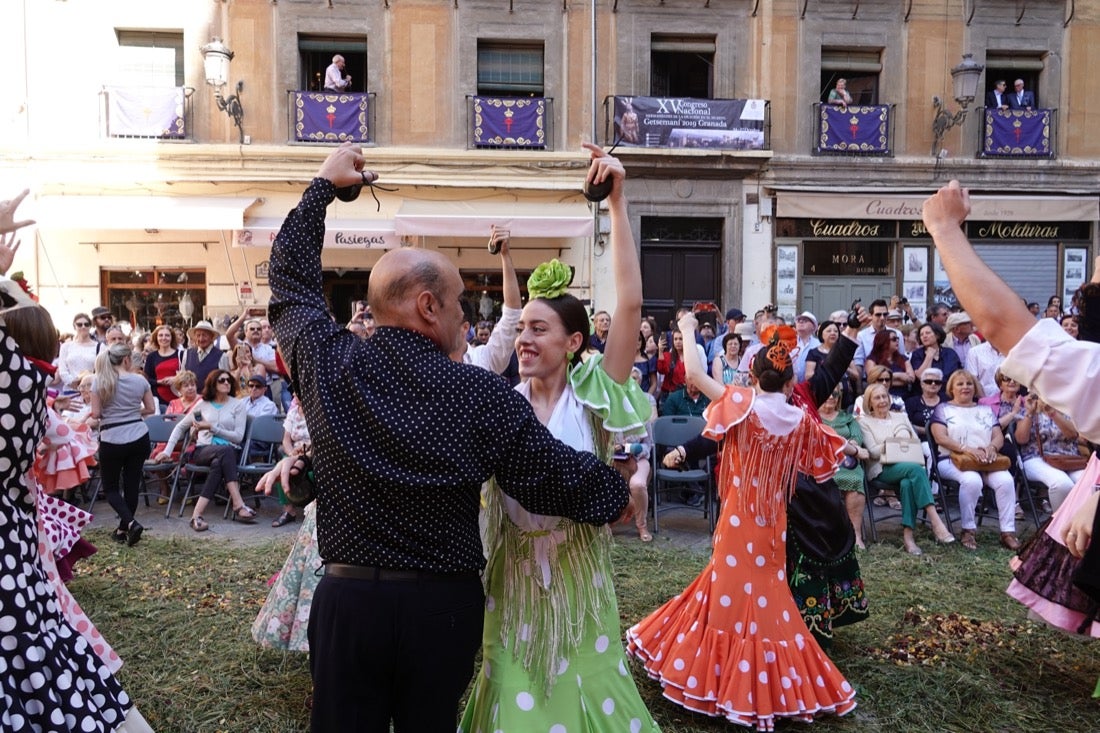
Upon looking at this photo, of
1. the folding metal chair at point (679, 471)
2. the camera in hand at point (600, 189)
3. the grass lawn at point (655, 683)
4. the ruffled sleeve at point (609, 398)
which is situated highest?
the camera in hand at point (600, 189)

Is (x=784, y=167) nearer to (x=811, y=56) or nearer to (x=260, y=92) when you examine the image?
(x=811, y=56)

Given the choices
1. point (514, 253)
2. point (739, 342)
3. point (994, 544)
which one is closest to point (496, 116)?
point (514, 253)

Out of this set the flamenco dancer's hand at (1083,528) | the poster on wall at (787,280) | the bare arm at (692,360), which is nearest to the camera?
the flamenco dancer's hand at (1083,528)

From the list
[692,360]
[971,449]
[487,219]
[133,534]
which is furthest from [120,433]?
[487,219]

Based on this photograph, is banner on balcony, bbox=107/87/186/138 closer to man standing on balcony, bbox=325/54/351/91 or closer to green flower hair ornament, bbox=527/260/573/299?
man standing on balcony, bbox=325/54/351/91

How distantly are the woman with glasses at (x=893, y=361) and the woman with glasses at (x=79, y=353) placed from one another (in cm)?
886

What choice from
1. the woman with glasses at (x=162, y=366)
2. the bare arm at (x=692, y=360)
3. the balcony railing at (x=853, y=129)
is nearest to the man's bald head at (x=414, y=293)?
the bare arm at (x=692, y=360)

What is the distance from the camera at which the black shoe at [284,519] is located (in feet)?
25.6

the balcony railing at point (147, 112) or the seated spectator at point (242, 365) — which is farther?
the balcony railing at point (147, 112)

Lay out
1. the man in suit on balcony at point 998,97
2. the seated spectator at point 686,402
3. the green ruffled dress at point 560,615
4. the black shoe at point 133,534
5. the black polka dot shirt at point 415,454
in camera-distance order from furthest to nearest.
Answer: the man in suit on balcony at point 998,97 → the seated spectator at point 686,402 → the black shoe at point 133,534 → the green ruffled dress at point 560,615 → the black polka dot shirt at point 415,454

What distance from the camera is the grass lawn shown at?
3955 mm

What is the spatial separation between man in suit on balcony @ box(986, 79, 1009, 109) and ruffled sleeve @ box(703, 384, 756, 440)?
15510mm

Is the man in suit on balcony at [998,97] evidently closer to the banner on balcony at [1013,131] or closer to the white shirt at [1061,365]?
the banner on balcony at [1013,131]

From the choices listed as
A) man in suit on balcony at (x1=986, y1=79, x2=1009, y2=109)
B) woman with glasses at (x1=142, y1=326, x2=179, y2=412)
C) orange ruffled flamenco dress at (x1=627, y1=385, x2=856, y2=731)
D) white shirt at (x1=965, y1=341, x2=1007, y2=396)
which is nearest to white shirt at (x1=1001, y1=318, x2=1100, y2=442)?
orange ruffled flamenco dress at (x1=627, y1=385, x2=856, y2=731)
